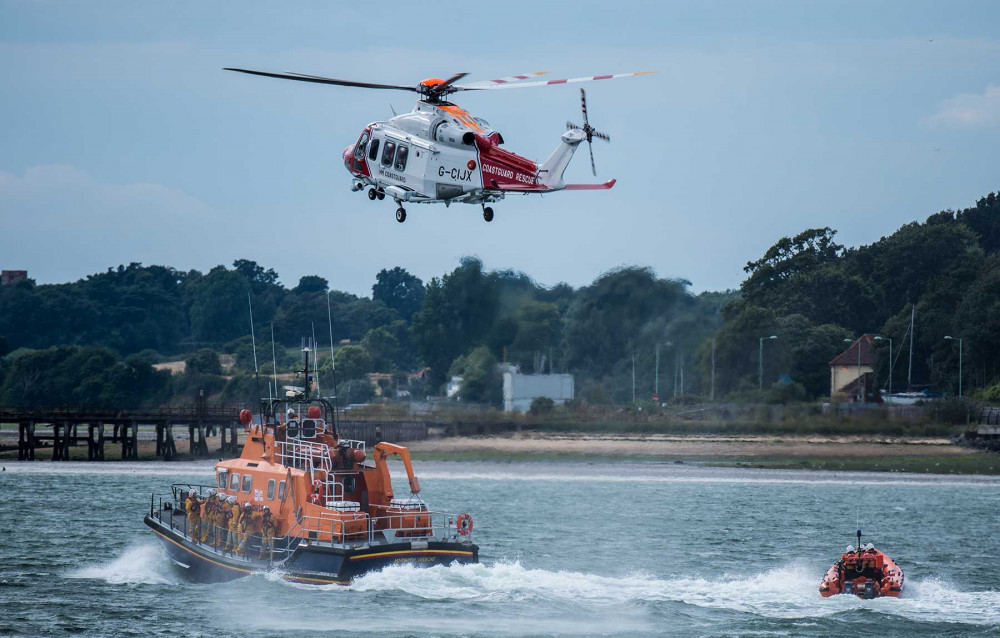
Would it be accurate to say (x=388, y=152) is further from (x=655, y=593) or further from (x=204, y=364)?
(x=204, y=364)

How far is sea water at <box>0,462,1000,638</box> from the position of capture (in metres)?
28.9

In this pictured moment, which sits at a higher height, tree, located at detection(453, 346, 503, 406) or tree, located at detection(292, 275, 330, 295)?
tree, located at detection(292, 275, 330, 295)

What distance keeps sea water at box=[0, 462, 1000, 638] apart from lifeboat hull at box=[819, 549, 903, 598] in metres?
0.32

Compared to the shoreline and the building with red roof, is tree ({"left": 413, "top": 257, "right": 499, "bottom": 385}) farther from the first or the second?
the building with red roof

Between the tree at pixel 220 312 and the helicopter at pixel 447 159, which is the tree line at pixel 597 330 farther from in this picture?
the helicopter at pixel 447 159

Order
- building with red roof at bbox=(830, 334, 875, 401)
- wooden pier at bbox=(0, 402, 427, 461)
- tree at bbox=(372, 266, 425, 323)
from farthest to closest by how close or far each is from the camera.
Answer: tree at bbox=(372, 266, 425, 323)
building with red roof at bbox=(830, 334, 875, 401)
wooden pier at bbox=(0, 402, 427, 461)

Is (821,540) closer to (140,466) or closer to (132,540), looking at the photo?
(132,540)

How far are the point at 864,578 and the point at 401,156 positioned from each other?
48.3 ft

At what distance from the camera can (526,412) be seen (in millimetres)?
82562

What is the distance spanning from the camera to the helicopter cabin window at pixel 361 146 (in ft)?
106

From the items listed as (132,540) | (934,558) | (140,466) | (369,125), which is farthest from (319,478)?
(140,466)

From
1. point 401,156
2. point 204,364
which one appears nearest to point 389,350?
point 204,364

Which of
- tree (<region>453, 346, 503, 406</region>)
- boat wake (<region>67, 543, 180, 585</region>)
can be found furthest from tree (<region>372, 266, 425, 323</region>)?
boat wake (<region>67, 543, 180, 585</region>)

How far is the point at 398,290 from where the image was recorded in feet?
541
